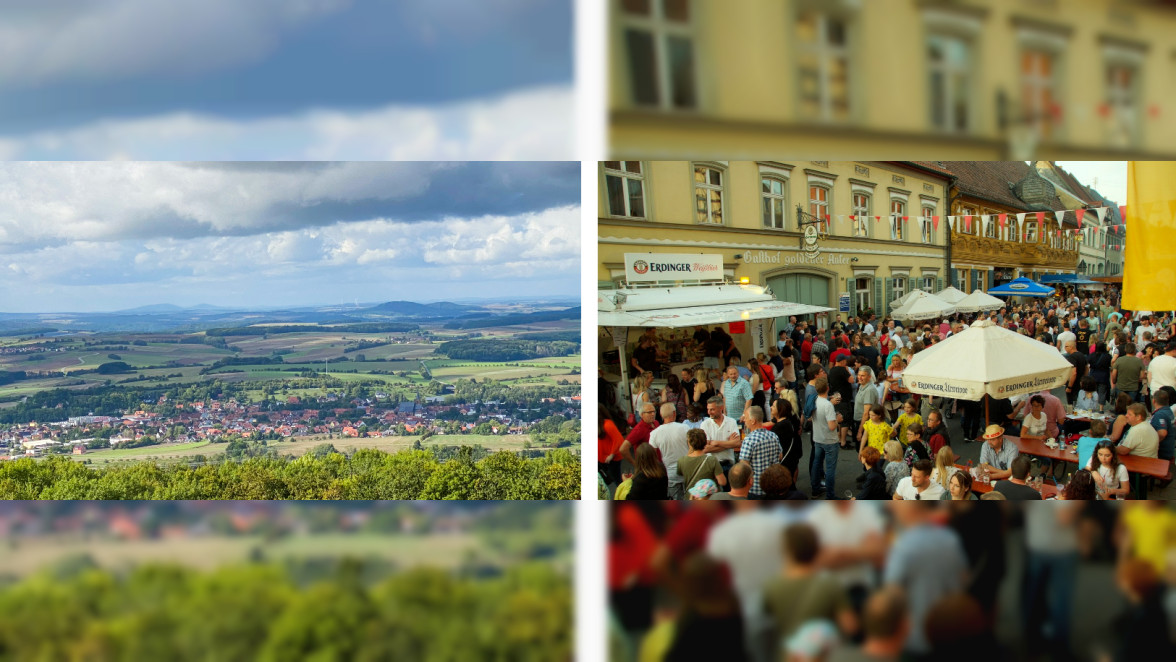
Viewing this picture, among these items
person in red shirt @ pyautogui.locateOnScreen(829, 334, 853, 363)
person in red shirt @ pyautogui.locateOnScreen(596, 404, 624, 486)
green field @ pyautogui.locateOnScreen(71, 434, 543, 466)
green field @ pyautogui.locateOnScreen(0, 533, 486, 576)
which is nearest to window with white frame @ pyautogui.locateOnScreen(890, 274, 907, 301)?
person in red shirt @ pyautogui.locateOnScreen(829, 334, 853, 363)

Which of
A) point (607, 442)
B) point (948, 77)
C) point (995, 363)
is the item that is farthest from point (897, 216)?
point (948, 77)

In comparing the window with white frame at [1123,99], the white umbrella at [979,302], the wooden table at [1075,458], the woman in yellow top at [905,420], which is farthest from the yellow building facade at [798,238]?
the window with white frame at [1123,99]

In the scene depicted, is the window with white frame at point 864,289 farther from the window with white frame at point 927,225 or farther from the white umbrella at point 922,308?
the window with white frame at point 927,225

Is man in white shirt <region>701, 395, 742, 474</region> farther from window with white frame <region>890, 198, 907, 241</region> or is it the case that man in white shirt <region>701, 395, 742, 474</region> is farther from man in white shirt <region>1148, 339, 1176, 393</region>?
man in white shirt <region>1148, 339, 1176, 393</region>

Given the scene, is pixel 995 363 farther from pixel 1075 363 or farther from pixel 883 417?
pixel 883 417

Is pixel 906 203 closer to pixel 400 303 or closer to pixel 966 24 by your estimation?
pixel 966 24

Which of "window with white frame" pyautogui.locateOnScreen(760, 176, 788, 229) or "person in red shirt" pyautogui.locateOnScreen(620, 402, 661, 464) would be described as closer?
"window with white frame" pyautogui.locateOnScreen(760, 176, 788, 229)
